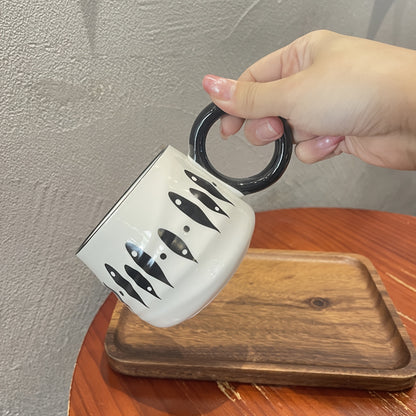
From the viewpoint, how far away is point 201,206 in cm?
31

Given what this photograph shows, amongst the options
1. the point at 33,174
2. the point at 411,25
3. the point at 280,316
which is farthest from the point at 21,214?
the point at 411,25

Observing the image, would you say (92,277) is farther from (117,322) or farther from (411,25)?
(411,25)

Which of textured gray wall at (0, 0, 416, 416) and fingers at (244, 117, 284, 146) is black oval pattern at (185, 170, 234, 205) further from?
textured gray wall at (0, 0, 416, 416)

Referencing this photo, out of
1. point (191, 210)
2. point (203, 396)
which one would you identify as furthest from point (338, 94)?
point (203, 396)

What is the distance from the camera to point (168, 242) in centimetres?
30

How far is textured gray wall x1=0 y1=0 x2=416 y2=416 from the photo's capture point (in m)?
0.39

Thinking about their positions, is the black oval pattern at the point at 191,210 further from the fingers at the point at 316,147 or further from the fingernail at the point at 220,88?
the fingers at the point at 316,147

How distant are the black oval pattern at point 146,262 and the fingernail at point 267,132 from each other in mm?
161

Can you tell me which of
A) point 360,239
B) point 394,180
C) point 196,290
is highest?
point 196,290

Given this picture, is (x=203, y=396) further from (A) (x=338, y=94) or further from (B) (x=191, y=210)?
(A) (x=338, y=94)

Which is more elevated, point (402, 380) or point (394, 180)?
point (402, 380)

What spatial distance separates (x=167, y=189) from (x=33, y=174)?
0.19 m

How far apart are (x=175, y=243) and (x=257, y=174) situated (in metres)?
0.10

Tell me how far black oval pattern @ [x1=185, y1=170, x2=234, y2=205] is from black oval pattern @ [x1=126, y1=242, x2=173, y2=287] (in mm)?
71
